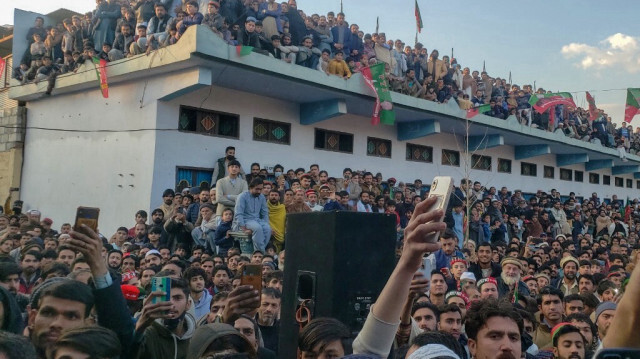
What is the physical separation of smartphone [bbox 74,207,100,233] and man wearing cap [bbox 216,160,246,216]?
6.01 m

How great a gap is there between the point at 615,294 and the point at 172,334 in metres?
4.58

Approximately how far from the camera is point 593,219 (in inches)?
687

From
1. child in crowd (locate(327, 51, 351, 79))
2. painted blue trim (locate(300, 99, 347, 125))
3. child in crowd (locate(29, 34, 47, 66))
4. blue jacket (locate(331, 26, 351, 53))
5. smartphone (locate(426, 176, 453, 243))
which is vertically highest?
blue jacket (locate(331, 26, 351, 53))

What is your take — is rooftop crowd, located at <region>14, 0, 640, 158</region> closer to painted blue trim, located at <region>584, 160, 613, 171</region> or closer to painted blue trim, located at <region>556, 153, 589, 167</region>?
painted blue trim, located at <region>556, 153, 589, 167</region>

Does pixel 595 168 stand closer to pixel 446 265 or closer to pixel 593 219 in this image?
pixel 593 219

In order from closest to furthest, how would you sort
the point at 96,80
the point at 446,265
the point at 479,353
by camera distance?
the point at 479,353 < the point at 446,265 < the point at 96,80

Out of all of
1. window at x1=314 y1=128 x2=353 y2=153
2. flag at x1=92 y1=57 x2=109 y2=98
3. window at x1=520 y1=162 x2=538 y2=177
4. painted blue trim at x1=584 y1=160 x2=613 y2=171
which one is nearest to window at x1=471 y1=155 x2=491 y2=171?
window at x1=520 y1=162 x2=538 y2=177

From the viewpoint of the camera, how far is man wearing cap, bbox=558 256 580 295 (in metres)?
7.36

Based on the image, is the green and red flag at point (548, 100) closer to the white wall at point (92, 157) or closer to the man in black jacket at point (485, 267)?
the man in black jacket at point (485, 267)

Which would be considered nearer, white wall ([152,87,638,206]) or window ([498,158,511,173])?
white wall ([152,87,638,206])

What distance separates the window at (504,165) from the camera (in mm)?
19453

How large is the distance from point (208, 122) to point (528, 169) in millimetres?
14206

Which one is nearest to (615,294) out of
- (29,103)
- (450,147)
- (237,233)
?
(237,233)

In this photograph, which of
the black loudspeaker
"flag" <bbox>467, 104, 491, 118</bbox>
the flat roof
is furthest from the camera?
"flag" <bbox>467, 104, 491, 118</bbox>
